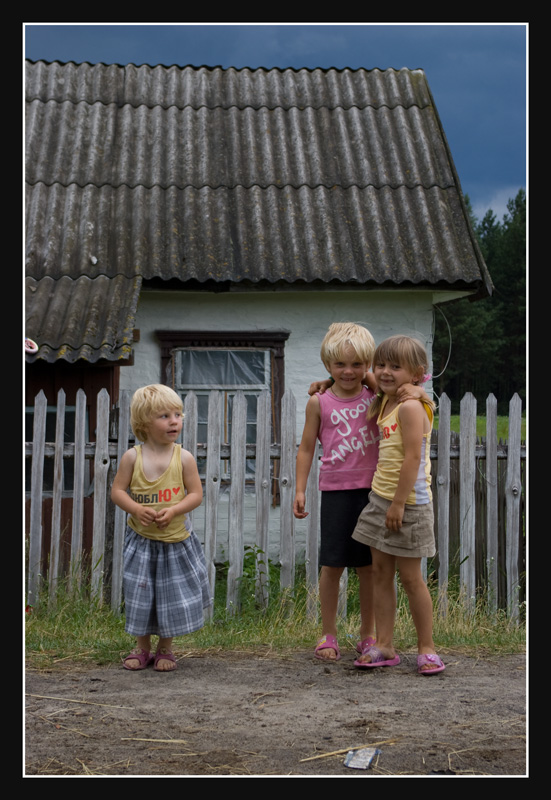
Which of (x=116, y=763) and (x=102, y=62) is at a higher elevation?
(x=102, y=62)

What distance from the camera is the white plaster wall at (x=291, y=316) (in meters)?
7.98

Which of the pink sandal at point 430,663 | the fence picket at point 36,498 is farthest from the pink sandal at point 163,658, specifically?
the fence picket at point 36,498

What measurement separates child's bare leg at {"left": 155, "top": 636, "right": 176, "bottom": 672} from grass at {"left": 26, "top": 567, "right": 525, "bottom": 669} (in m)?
0.29

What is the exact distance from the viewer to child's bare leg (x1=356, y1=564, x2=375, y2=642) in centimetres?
391

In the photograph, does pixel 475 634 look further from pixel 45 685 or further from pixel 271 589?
pixel 45 685

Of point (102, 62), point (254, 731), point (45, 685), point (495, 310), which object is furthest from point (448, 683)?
point (495, 310)

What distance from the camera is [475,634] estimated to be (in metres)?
4.63

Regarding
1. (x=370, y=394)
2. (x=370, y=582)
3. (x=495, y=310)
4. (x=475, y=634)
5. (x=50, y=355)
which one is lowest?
(x=475, y=634)

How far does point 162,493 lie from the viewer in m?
3.72

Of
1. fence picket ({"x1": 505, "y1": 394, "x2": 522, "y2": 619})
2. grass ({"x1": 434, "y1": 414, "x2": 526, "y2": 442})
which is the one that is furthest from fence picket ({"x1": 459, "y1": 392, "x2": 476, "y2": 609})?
grass ({"x1": 434, "y1": 414, "x2": 526, "y2": 442})

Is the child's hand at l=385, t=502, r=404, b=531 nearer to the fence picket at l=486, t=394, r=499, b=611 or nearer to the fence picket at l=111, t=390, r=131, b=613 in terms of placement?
the fence picket at l=486, t=394, r=499, b=611

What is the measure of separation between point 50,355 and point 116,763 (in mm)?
4430

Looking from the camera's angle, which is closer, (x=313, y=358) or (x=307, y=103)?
(x=313, y=358)

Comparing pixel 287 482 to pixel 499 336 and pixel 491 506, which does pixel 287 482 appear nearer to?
pixel 491 506
